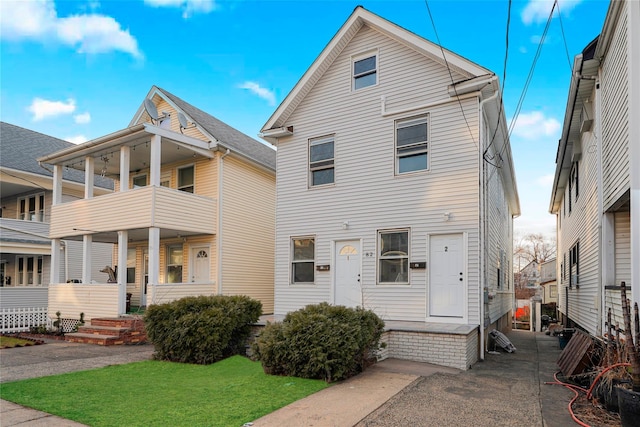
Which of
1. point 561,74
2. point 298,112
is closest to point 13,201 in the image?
point 298,112

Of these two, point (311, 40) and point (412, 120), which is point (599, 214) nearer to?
point (412, 120)

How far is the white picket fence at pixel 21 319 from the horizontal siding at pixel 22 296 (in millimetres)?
3018

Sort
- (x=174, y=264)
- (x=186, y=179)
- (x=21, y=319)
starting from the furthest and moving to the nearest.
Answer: (x=174, y=264) → (x=186, y=179) → (x=21, y=319)

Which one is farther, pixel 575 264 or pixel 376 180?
pixel 575 264

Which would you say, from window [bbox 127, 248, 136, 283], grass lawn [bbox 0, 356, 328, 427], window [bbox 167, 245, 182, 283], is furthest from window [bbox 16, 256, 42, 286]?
grass lawn [bbox 0, 356, 328, 427]

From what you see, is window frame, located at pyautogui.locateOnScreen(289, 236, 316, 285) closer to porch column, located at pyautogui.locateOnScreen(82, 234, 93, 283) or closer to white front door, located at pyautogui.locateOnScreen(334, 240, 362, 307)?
white front door, located at pyautogui.locateOnScreen(334, 240, 362, 307)

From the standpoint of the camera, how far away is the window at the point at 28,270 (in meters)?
20.7

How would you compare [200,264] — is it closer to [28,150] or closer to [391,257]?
[391,257]

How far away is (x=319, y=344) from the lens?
24.0ft

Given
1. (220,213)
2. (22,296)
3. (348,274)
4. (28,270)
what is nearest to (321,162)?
(348,274)

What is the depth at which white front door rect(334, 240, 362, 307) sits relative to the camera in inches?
452

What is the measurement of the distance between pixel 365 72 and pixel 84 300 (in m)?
11.4

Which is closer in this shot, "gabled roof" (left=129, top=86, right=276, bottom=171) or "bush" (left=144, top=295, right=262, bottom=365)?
"bush" (left=144, top=295, right=262, bottom=365)

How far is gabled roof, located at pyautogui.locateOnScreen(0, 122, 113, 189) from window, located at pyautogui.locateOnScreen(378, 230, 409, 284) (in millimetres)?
15044
